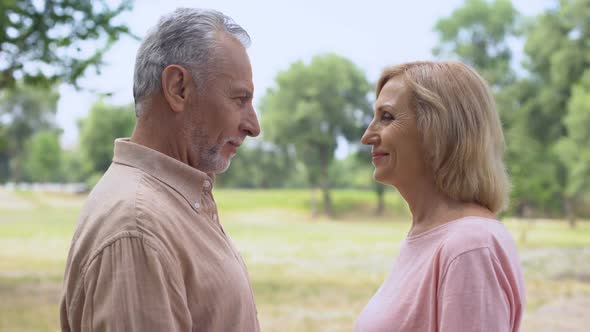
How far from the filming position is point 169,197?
3.17 feet

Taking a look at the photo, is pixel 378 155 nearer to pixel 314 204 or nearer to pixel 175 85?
pixel 175 85

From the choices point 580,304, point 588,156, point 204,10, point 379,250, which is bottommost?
point 379,250

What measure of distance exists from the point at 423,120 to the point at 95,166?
25.1 metres

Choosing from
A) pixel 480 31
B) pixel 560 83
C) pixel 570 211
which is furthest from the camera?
pixel 480 31

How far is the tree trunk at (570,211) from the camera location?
16.7 m

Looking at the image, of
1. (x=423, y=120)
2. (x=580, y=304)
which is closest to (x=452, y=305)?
(x=423, y=120)

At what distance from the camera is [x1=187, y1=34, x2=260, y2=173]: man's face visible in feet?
3.34

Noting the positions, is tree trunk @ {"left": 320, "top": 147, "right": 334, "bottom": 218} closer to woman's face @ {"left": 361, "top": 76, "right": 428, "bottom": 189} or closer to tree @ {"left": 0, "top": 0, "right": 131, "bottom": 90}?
tree @ {"left": 0, "top": 0, "right": 131, "bottom": 90}

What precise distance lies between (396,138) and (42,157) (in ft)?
96.8

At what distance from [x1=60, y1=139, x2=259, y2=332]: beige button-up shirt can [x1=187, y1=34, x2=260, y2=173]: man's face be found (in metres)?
0.05

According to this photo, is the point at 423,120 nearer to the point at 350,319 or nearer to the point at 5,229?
the point at 350,319

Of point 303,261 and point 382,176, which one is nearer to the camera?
point 382,176

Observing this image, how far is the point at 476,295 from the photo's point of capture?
105 cm

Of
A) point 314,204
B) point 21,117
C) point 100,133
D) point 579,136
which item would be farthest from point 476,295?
point 21,117
